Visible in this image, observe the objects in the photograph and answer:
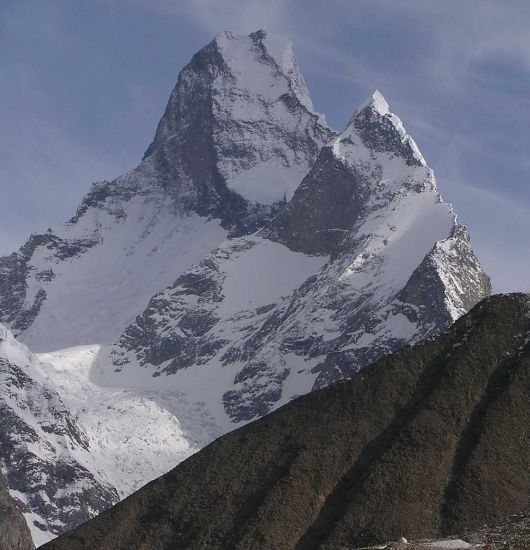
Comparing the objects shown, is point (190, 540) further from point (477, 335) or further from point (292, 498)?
point (477, 335)

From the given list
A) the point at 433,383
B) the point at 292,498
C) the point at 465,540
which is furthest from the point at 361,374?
the point at 465,540

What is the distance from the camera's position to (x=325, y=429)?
128875 mm

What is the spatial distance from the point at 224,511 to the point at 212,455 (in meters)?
8.47

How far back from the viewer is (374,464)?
122188mm

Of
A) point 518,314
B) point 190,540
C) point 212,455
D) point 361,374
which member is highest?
point 518,314

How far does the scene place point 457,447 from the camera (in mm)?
122688

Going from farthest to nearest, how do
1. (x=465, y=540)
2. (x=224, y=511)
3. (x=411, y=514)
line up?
(x=224, y=511) → (x=411, y=514) → (x=465, y=540)

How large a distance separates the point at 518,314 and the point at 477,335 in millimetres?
4114

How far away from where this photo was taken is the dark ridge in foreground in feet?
387

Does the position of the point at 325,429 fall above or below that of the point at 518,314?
below

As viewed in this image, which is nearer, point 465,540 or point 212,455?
point 465,540

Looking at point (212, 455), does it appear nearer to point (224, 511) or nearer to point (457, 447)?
point (224, 511)

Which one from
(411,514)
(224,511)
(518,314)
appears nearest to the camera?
(411,514)

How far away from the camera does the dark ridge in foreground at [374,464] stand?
4643 inches
